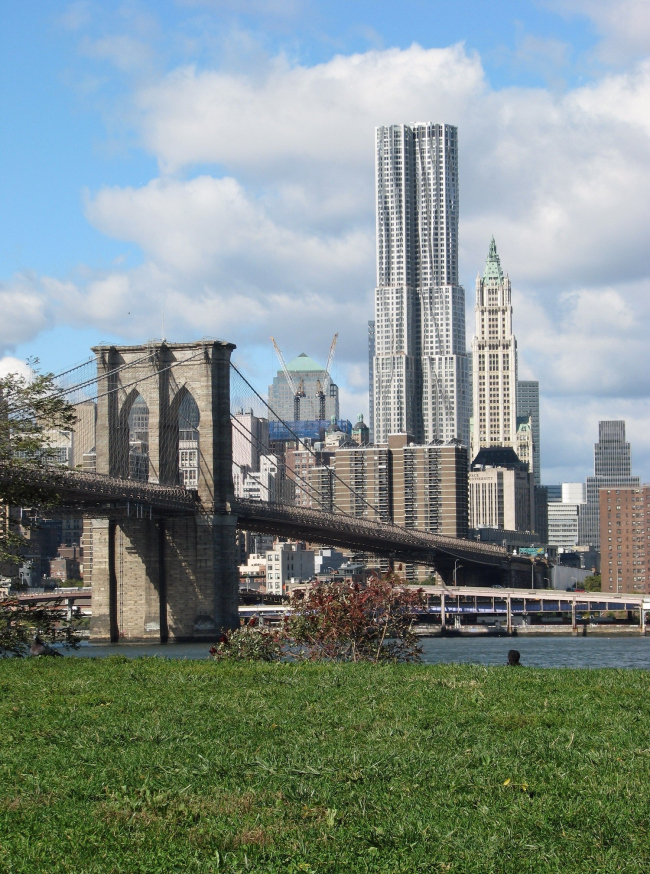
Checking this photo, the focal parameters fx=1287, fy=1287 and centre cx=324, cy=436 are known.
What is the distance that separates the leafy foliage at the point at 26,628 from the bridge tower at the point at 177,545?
1710 inches

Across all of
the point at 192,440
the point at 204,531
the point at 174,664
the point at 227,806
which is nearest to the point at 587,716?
the point at 227,806

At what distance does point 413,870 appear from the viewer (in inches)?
311

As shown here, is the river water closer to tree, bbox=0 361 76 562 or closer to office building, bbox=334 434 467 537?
tree, bbox=0 361 76 562

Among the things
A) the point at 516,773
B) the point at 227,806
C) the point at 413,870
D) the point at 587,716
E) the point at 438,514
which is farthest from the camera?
the point at 438,514

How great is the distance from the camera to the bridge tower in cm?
7238

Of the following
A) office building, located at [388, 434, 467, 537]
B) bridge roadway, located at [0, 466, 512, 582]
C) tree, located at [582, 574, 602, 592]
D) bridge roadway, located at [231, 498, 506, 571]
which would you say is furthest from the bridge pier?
office building, located at [388, 434, 467, 537]

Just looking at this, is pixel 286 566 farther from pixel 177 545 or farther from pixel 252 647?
pixel 252 647

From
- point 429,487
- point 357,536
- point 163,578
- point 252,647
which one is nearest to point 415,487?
point 429,487

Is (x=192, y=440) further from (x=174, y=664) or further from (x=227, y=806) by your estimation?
(x=227, y=806)

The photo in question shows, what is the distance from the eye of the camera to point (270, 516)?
257 feet

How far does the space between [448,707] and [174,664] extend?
267 inches

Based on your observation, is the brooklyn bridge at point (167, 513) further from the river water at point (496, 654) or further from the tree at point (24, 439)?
the tree at point (24, 439)

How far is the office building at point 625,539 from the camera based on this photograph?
137 metres

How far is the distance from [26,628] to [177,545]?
4893 centimetres
